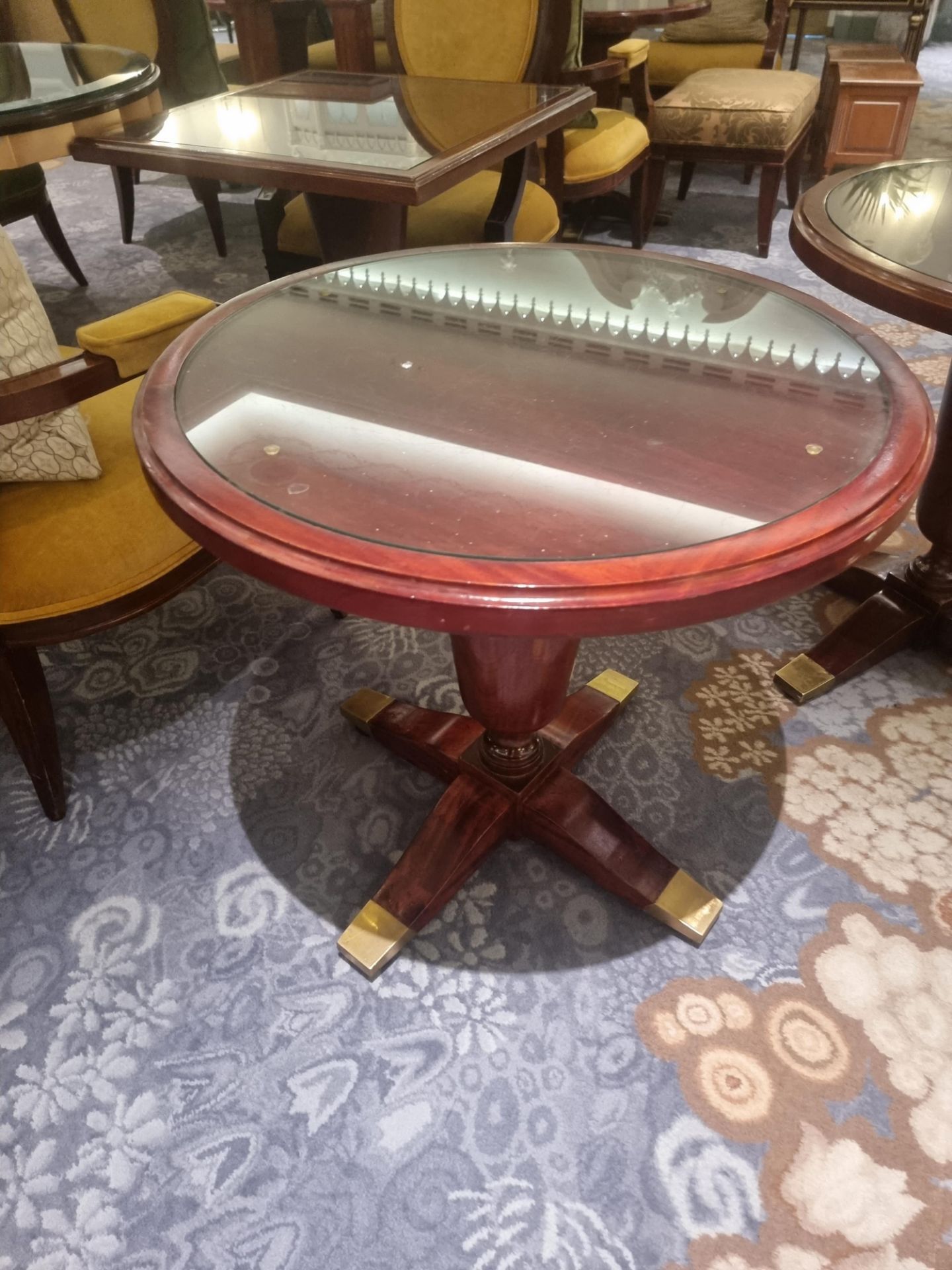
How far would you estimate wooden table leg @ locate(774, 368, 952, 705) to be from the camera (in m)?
1.34

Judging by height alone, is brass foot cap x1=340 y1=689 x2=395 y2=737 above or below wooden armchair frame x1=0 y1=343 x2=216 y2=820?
below

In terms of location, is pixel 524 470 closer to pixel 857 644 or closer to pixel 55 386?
pixel 55 386

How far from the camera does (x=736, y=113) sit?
255 centimetres

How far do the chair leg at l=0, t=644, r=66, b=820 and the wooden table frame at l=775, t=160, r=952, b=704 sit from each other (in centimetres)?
109

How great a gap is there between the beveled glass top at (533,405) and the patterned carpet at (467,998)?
597 mm

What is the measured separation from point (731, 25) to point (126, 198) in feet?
7.64

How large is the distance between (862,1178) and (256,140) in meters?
1.80

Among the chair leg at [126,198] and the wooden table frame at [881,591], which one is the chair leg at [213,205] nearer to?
the chair leg at [126,198]

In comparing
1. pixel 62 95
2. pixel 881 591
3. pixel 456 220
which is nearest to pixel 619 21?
pixel 456 220

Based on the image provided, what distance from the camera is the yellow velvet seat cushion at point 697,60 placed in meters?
3.12

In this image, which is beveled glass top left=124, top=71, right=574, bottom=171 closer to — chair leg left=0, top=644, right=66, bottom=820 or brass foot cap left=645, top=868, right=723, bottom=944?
chair leg left=0, top=644, right=66, bottom=820

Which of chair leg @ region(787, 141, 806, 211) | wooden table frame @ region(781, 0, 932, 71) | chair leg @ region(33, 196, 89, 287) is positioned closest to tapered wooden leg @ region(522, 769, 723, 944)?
chair leg @ region(33, 196, 89, 287)

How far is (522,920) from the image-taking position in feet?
3.51

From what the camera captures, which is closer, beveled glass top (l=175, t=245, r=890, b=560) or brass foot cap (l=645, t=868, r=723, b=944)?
beveled glass top (l=175, t=245, r=890, b=560)
